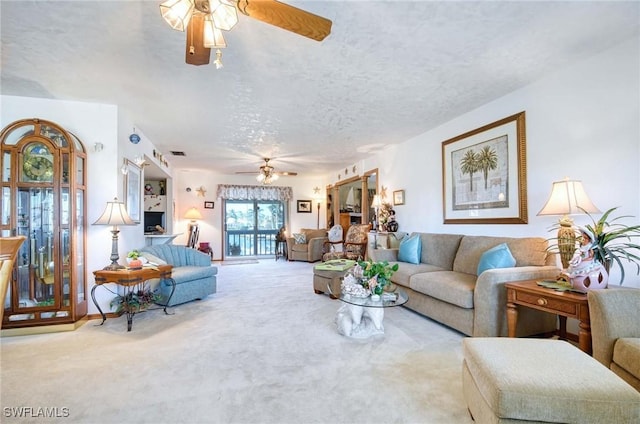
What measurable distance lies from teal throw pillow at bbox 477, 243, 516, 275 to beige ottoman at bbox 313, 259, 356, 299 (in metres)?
1.60

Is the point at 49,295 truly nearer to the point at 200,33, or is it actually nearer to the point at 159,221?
the point at 200,33

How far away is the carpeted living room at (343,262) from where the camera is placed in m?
1.63

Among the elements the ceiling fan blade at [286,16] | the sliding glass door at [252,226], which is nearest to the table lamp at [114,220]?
the ceiling fan blade at [286,16]

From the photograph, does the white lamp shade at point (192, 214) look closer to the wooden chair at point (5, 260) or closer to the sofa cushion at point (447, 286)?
the sofa cushion at point (447, 286)

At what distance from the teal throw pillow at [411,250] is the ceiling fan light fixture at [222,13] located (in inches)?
132

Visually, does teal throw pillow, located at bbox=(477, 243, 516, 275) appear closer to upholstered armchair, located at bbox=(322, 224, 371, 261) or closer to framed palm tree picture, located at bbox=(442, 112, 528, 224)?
framed palm tree picture, located at bbox=(442, 112, 528, 224)

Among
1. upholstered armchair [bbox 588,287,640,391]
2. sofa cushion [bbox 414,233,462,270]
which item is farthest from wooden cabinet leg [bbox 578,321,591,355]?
sofa cushion [bbox 414,233,462,270]

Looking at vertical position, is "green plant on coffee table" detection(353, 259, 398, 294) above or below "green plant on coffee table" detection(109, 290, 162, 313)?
above

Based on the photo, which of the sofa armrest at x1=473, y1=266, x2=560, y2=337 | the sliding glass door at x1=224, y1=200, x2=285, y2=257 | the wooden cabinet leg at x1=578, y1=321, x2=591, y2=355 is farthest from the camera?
the sliding glass door at x1=224, y1=200, x2=285, y2=257

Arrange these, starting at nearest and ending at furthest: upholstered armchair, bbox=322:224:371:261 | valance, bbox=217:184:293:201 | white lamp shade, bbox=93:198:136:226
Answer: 1. white lamp shade, bbox=93:198:136:226
2. upholstered armchair, bbox=322:224:371:261
3. valance, bbox=217:184:293:201

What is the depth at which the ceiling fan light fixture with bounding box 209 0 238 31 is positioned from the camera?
54.2 inches

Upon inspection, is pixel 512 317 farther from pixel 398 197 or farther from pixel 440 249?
pixel 398 197

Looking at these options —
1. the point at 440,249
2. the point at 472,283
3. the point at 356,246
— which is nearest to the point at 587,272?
the point at 472,283

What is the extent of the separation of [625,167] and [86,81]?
15.1 ft
